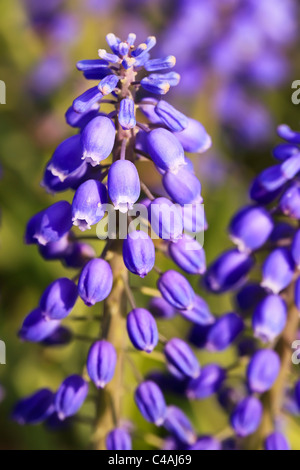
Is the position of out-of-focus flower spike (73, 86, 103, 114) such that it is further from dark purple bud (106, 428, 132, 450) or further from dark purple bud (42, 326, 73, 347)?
dark purple bud (106, 428, 132, 450)

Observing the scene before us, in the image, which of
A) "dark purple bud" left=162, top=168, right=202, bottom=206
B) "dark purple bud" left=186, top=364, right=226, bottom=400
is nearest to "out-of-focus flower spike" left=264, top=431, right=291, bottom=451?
"dark purple bud" left=186, top=364, right=226, bottom=400

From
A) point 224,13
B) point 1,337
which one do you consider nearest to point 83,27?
point 224,13

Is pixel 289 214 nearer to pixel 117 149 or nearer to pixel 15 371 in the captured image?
pixel 117 149

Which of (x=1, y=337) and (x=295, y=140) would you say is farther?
(x=1, y=337)

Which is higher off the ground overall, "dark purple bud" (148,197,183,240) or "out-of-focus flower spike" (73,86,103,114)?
"out-of-focus flower spike" (73,86,103,114)

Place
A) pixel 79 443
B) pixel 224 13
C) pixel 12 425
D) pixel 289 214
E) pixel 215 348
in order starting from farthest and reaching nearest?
1. pixel 224 13
2. pixel 12 425
3. pixel 79 443
4. pixel 215 348
5. pixel 289 214

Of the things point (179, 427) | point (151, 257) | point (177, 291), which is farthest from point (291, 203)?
point (179, 427)

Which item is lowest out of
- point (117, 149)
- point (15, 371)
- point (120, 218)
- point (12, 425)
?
point (12, 425)
